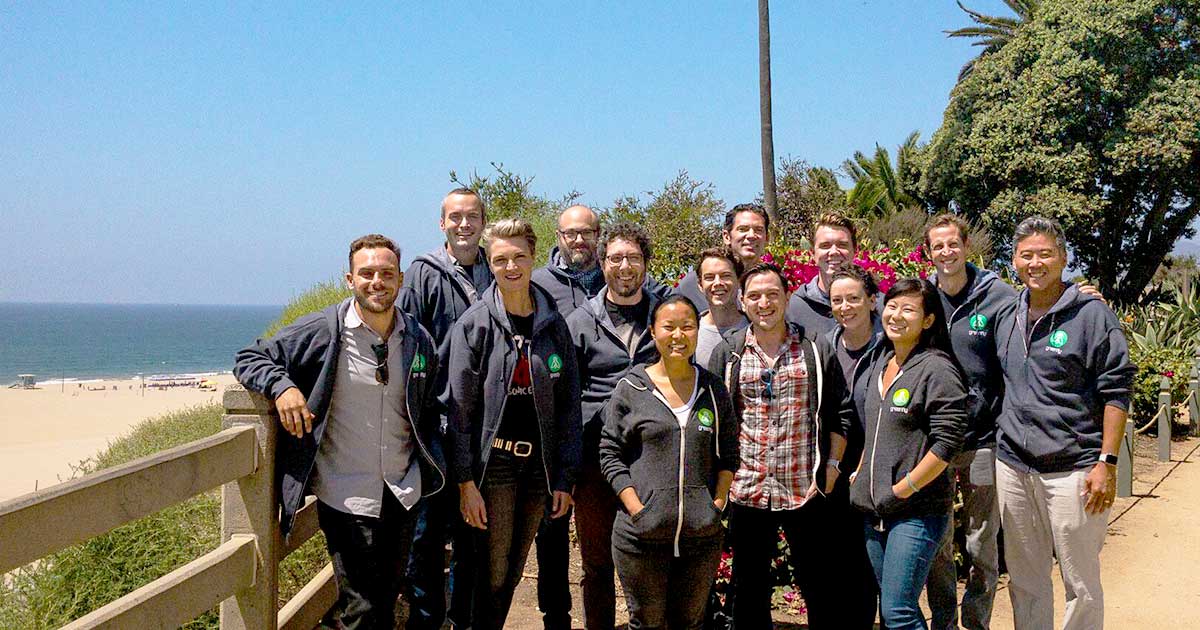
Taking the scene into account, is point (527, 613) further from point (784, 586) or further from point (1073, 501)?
point (1073, 501)

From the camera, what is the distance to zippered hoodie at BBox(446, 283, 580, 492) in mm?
3904

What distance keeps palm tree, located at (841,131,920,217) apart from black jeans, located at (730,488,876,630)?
25542 millimetres

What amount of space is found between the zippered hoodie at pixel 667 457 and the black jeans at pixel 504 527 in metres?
0.38

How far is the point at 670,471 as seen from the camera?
374 centimetres

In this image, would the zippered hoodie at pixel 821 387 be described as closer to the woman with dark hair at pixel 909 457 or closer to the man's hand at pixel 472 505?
the woman with dark hair at pixel 909 457

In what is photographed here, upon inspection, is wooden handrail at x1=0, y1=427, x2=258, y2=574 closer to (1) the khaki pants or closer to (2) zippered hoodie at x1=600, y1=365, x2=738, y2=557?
(2) zippered hoodie at x1=600, y1=365, x2=738, y2=557

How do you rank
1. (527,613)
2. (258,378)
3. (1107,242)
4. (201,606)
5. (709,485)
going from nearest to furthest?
1. (201,606)
2. (258,378)
3. (709,485)
4. (527,613)
5. (1107,242)

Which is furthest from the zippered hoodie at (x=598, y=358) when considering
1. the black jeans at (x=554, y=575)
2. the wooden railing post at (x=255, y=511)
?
the wooden railing post at (x=255, y=511)

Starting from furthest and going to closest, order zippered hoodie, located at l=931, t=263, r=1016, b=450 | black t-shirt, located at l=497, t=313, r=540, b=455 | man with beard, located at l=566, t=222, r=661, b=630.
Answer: zippered hoodie, located at l=931, t=263, r=1016, b=450 → man with beard, located at l=566, t=222, r=661, b=630 → black t-shirt, located at l=497, t=313, r=540, b=455

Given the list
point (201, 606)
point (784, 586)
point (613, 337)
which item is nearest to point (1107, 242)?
point (784, 586)

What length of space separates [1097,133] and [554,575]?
943 inches

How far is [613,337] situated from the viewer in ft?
14.2

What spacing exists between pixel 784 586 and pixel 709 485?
223 centimetres

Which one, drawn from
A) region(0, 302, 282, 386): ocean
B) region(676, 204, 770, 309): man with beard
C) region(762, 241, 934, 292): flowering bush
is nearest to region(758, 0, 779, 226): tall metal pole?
region(762, 241, 934, 292): flowering bush
